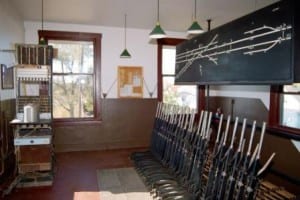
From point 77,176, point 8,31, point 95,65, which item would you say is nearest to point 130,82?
point 95,65

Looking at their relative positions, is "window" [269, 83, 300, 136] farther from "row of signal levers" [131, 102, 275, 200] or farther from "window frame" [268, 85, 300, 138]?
"row of signal levers" [131, 102, 275, 200]

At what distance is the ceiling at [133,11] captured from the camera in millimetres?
4324

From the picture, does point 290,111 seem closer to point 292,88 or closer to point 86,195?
point 292,88

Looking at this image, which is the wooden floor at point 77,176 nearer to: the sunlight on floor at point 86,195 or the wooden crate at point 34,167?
the sunlight on floor at point 86,195

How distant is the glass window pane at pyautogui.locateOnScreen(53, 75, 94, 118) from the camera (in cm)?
576

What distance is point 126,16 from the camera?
5094 millimetres

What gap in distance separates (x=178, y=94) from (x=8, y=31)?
3945mm

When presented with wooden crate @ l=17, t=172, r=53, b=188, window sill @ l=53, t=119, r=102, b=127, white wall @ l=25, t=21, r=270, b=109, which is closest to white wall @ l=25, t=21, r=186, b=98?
white wall @ l=25, t=21, r=270, b=109

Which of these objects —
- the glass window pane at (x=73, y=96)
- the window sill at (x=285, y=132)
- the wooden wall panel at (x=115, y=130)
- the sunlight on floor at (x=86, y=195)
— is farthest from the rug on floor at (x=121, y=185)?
the window sill at (x=285, y=132)

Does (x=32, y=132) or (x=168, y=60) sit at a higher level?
(x=168, y=60)

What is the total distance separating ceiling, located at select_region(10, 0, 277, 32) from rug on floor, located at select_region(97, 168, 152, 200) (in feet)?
9.34

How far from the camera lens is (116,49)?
598 cm

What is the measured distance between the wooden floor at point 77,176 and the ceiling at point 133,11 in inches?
111

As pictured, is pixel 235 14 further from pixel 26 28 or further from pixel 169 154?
pixel 26 28
